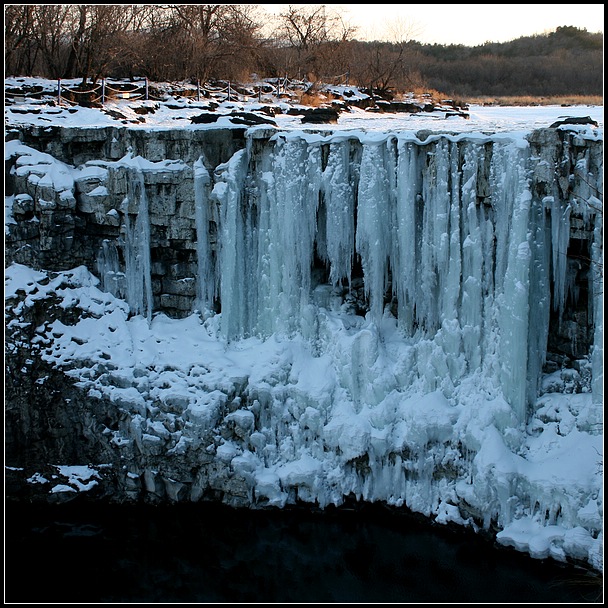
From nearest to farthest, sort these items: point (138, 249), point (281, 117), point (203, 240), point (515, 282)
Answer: point (515, 282), point (203, 240), point (138, 249), point (281, 117)

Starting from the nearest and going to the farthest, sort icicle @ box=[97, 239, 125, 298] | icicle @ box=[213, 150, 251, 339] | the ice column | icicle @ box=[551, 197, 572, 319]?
1. icicle @ box=[551, 197, 572, 319]
2. the ice column
3. icicle @ box=[213, 150, 251, 339]
4. icicle @ box=[97, 239, 125, 298]

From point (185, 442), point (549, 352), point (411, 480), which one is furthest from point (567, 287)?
point (185, 442)

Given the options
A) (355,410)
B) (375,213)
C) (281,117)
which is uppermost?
(281,117)

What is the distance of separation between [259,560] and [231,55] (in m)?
16.3

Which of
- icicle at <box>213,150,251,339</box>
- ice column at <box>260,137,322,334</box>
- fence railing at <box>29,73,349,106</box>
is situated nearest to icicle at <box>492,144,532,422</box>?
ice column at <box>260,137,322,334</box>

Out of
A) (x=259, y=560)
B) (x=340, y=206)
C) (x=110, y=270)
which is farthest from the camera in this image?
(x=110, y=270)

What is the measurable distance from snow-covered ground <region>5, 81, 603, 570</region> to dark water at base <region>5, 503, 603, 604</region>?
14.3 inches

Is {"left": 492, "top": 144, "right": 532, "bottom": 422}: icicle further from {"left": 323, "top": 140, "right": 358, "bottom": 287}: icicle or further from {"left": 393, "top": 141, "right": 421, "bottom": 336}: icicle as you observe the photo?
{"left": 323, "top": 140, "right": 358, "bottom": 287}: icicle

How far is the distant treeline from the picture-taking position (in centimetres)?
2248

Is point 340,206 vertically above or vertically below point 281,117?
below

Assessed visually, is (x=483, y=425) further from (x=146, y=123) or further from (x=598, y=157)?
(x=146, y=123)

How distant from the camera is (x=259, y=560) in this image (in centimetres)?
1223

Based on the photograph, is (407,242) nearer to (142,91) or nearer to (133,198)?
(133,198)

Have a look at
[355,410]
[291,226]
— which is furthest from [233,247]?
[355,410]
